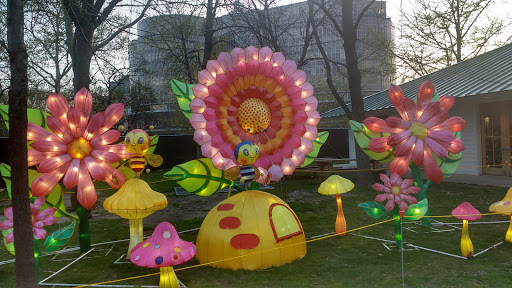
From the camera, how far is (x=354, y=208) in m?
10.2

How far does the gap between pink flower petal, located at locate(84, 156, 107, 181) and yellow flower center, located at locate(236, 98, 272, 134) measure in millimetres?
2015

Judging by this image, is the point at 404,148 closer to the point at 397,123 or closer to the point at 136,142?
the point at 397,123

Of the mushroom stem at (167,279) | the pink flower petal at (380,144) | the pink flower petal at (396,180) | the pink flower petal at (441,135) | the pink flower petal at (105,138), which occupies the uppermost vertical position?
the pink flower petal at (105,138)

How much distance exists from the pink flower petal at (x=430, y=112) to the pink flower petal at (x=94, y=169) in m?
4.52

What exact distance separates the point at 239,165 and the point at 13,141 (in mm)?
2800

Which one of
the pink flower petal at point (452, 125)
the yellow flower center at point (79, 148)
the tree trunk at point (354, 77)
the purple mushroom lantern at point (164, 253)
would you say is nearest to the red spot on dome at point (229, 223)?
the purple mushroom lantern at point (164, 253)

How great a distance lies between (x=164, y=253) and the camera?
446cm

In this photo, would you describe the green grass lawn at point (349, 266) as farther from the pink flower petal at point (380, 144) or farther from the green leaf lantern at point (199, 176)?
the pink flower petal at point (380, 144)

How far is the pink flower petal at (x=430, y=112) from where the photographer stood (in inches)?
229

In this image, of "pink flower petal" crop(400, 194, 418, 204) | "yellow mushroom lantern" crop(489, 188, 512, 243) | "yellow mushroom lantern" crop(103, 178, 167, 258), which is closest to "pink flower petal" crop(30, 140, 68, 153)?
"yellow mushroom lantern" crop(103, 178, 167, 258)

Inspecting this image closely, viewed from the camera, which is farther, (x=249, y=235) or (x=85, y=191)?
(x=249, y=235)

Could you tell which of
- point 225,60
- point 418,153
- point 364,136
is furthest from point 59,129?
point 418,153

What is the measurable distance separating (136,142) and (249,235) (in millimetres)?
2080

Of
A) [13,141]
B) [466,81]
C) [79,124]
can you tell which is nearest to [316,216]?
[79,124]
